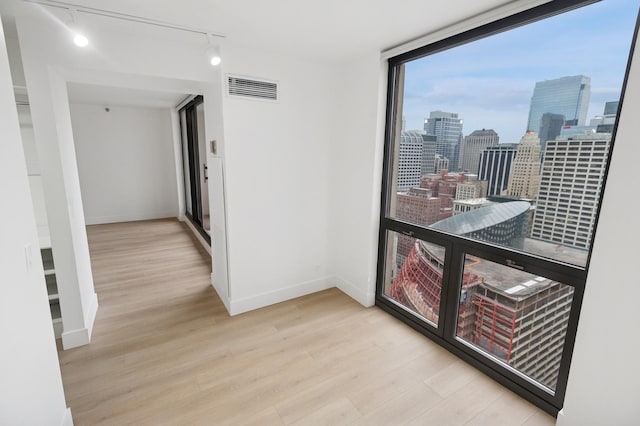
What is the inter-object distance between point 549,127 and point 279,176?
7.20 feet

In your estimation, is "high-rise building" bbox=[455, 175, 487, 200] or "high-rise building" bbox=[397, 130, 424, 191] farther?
"high-rise building" bbox=[397, 130, 424, 191]

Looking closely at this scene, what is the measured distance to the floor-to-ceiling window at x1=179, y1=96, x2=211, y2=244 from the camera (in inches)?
196

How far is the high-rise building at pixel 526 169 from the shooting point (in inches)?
73.5

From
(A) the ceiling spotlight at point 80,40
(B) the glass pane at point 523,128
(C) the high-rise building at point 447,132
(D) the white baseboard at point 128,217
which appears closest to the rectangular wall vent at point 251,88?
(A) the ceiling spotlight at point 80,40

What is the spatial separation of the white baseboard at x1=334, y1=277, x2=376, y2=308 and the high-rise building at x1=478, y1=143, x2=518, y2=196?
1.62 m

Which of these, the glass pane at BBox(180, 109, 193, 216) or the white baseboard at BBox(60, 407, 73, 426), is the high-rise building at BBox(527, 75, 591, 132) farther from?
the glass pane at BBox(180, 109, 193, 216)

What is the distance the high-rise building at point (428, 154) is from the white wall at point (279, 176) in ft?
3.36

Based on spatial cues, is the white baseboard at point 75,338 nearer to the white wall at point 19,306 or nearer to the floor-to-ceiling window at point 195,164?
the white wall at point 19,306

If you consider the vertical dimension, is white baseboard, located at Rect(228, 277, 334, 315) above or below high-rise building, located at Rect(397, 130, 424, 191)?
below

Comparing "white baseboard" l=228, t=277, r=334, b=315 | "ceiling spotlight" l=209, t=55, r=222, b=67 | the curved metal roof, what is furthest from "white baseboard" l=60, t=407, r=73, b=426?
the curved metal roof

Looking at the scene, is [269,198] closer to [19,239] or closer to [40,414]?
[19,239]

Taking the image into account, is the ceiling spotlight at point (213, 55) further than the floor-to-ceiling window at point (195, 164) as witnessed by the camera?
No

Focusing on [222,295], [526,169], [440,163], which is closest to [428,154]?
[440,163]

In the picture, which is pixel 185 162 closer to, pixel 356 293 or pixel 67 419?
pixel 356 293
